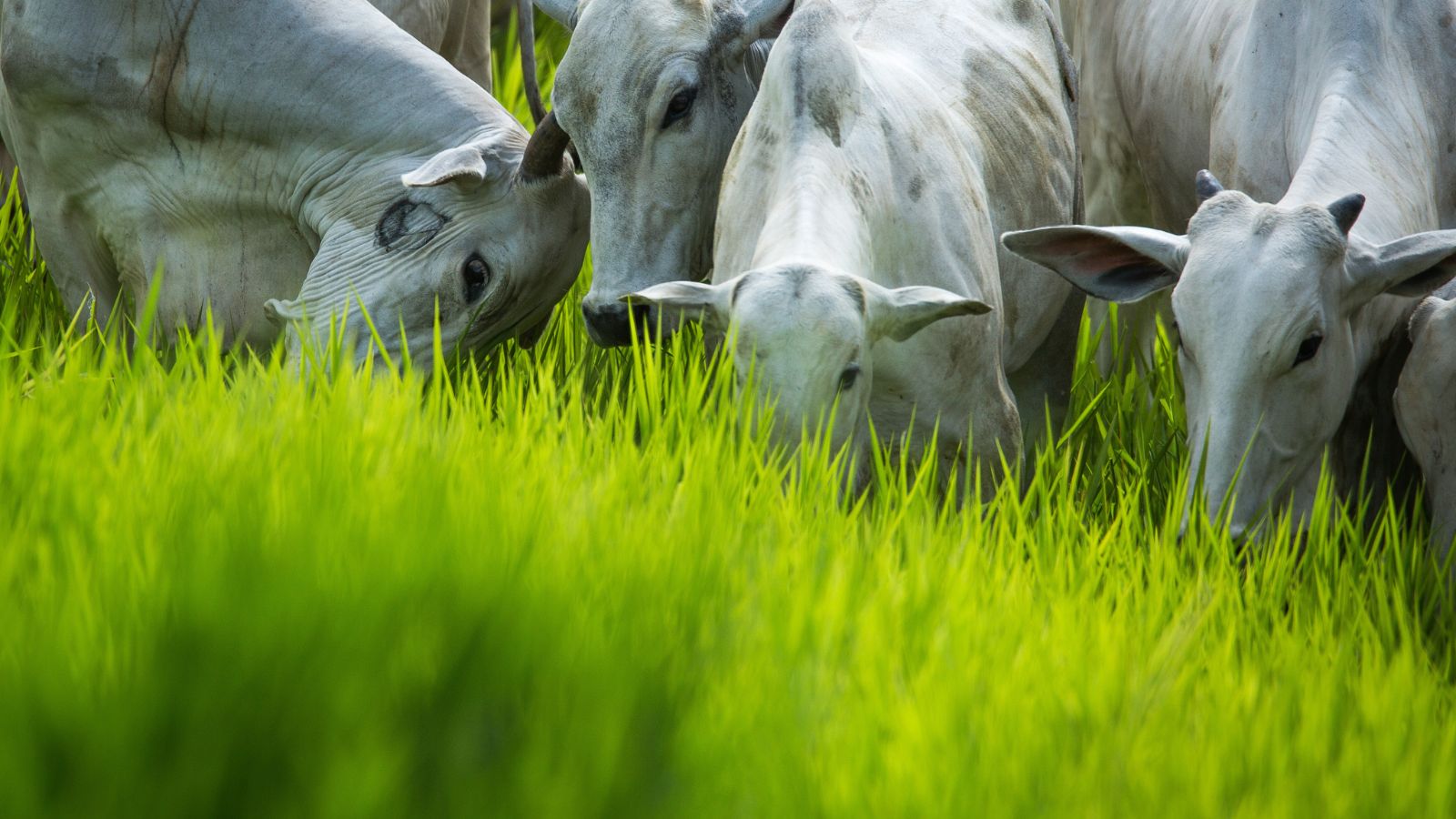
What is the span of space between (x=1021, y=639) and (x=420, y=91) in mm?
2271

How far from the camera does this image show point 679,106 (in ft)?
11.1

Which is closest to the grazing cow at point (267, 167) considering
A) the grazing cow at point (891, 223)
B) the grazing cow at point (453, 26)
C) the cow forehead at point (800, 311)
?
the grazing cow at point (453, 26)

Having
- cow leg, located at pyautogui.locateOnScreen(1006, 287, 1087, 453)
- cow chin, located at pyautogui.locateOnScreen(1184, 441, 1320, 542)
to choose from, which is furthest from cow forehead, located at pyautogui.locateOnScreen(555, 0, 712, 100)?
cow chin, located at pyautogui.locateOnScreen(1184, 441, 1320, 542)

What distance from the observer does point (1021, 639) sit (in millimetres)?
2076

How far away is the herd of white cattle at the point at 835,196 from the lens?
8.86ft

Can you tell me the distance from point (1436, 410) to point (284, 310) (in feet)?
7.25

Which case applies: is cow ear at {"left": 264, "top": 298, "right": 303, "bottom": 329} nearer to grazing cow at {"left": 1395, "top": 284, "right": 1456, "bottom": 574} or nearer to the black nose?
the black nose

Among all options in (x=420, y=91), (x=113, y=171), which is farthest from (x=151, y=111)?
(x=420, y=91)

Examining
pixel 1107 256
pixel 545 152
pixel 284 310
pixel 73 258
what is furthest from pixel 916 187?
pixel 73 258

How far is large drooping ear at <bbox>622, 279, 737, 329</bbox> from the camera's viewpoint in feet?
8.45

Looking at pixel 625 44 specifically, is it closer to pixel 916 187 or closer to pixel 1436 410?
pixel 916 187

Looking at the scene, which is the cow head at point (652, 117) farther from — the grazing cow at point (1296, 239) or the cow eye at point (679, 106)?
the grazing cow at point (1296, 239)

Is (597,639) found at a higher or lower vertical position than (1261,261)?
lower

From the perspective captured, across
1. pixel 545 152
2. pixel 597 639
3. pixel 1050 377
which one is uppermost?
pixel 545 152
